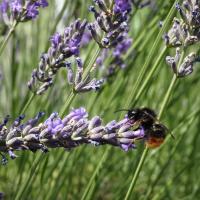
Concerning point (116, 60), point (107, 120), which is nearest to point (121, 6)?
point (116, 60)

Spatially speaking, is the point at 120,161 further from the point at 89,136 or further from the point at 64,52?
the point at 89,136

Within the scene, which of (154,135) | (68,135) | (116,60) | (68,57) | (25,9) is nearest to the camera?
(68,135)

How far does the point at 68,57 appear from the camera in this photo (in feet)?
5.77

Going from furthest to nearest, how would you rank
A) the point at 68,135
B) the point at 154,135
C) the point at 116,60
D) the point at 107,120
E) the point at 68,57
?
1. the point at 107,120
2. the point at 116,60
3. the point at 68,57
4. the point at 154,135
5. the point at 68,135

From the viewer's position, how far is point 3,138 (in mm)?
1320

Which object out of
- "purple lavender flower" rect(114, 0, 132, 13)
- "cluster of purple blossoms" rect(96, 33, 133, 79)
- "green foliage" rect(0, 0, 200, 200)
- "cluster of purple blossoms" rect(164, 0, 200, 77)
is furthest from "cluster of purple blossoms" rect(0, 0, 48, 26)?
"cluster of purple blossoms" rect(96, 33, 133, 79)

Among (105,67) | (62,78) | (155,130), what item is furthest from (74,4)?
(155,130)

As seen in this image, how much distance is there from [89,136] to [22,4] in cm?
83

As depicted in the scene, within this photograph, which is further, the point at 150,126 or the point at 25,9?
the point at 25,9

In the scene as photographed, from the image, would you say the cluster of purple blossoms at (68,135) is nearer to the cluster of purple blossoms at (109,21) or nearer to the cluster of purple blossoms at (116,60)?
the cluster of purple blossoms at (109,21)

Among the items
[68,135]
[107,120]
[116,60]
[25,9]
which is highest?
[25,9]

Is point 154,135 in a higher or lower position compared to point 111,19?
lower

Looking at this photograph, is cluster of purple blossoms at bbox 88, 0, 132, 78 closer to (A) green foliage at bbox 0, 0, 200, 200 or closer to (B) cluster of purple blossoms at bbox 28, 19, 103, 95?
(B) cluster of purple blossoms at bbox 28, 19, 103, 95

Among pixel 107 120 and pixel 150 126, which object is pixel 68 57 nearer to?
pixel 150 126
